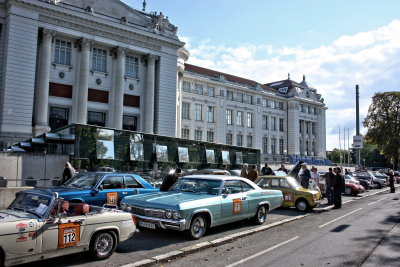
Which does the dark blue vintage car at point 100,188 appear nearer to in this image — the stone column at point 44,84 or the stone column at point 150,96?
the stone column at point 44,84

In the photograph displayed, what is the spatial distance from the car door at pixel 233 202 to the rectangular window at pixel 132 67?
1117 inches

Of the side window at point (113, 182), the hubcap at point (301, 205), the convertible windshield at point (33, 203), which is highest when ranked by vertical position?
the side window at point (113, 182)

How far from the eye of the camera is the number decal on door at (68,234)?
594 cm

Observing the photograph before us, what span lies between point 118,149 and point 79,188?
9.71 metres

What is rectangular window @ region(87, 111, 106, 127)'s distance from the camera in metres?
33.2

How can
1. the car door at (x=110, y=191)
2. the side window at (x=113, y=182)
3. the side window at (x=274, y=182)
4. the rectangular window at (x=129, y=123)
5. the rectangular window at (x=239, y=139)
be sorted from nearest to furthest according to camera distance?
the car door at (x=110, y=191) → the side window at (x=113, y=182) → the side window at (x=274, y=182) → the rectangular window at (x=129, y=123) → the rectangular window at (x=239, y=139)

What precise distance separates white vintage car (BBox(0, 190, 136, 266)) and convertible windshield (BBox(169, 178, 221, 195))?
2.57 m

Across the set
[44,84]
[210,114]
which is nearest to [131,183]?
[44,84]

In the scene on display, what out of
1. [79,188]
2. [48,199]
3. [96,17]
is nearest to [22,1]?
[96,17]

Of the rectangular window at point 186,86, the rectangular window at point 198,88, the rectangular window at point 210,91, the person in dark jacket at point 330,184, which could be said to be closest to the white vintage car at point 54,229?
the person in dark jacket at point 330,184

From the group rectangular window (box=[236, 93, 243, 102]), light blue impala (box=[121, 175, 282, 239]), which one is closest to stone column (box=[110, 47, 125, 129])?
light blue impala (box=[121, 175, 282, 239])

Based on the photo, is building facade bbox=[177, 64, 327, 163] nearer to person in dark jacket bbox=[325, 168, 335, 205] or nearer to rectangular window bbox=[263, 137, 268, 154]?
rectangular window bbox=[263, 137, 268, 154]

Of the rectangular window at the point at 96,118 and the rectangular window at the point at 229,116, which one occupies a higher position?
the rectangular window at the point at 229,116

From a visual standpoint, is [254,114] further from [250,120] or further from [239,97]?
[239,97]
